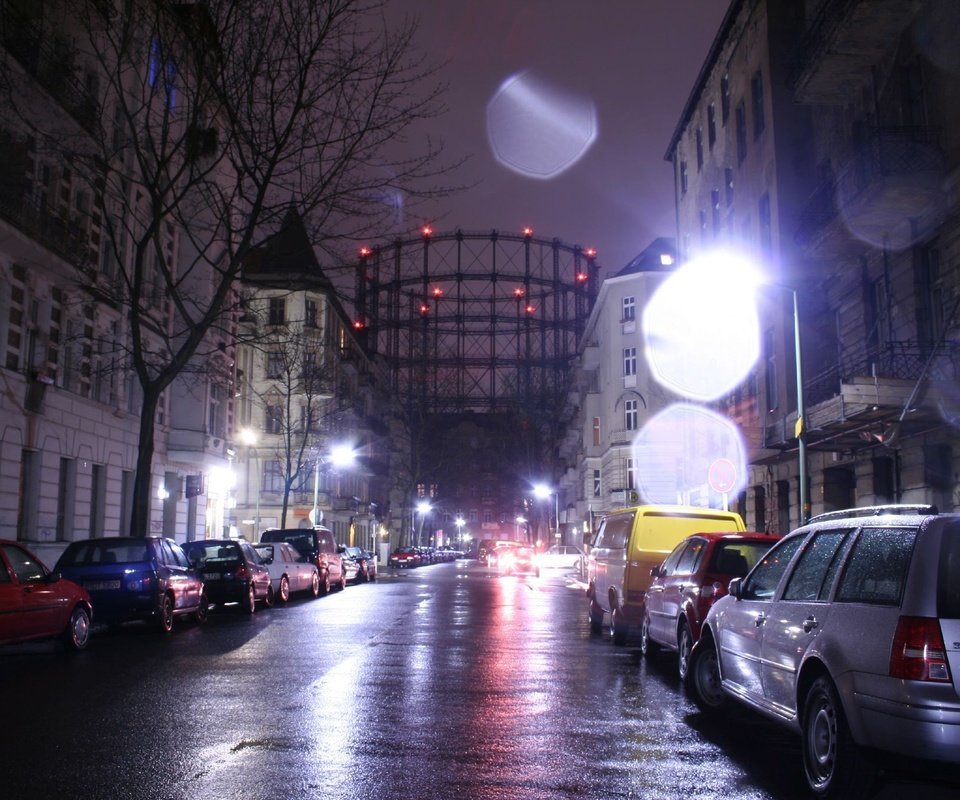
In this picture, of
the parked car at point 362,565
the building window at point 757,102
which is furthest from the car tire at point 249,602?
the building window at point 757,102

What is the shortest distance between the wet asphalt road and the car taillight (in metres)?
0.57

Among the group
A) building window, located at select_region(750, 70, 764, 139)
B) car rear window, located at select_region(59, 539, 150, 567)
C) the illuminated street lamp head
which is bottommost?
car rear window, located at select_region(59, 539, 150, 567)

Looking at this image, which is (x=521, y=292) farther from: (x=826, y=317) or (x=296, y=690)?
(x=296, y=690)

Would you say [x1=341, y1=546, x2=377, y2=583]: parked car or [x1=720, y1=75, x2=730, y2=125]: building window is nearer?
[x1=720, y1=75, x2=730, y2=125]: building window

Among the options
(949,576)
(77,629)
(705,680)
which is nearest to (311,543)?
(77,629)

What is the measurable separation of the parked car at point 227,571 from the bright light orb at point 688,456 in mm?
10196

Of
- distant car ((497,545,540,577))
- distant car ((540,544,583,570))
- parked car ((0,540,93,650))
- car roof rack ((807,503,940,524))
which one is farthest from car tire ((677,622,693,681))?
distant car ((497,545,540,577))

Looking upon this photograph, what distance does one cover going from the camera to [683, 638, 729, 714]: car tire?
32.7ft

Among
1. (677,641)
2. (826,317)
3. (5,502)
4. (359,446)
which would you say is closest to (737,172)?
(826,317)

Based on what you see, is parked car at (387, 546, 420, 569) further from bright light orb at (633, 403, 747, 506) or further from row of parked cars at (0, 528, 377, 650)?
row of parked cars at (0, 528, 377, 650)

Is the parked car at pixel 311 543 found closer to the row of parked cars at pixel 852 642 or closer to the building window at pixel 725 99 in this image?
the building window at pixel 725 99

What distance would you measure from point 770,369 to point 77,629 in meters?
24.4

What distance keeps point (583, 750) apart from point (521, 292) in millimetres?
92911

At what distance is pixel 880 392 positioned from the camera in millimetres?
21047
